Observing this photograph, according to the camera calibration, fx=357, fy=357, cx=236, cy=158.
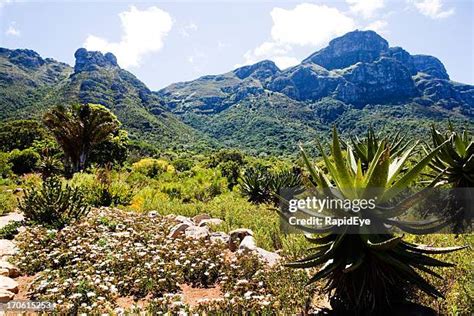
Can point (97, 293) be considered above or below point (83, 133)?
below

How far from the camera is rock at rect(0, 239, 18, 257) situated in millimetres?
7254

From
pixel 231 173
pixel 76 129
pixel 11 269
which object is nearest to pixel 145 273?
pixel 11 269

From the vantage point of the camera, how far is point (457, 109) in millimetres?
185375

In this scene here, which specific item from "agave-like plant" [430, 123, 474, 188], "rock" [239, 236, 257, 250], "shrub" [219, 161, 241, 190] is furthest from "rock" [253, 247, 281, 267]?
"shrub" [219, 161, 241, 190]

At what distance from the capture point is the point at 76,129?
2538 cm

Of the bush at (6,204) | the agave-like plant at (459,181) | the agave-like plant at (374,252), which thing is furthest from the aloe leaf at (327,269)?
the bush at (6,204)

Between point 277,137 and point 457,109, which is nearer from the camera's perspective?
point 277,137

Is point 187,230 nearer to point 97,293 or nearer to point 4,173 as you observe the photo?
point 97,293

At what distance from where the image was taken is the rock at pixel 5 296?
16.0ft

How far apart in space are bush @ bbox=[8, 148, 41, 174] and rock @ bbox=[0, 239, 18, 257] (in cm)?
2374

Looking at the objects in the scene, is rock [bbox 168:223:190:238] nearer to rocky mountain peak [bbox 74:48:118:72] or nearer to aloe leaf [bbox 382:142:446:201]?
aloe leaf [bbox 382:142:446:201]

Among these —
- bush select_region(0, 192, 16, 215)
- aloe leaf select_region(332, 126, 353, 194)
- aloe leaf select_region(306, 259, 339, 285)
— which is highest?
aloe leaf select_region(332, 126, 353, 194)

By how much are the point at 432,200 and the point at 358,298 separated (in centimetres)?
410

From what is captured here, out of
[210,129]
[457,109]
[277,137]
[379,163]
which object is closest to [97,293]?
[379,163]
